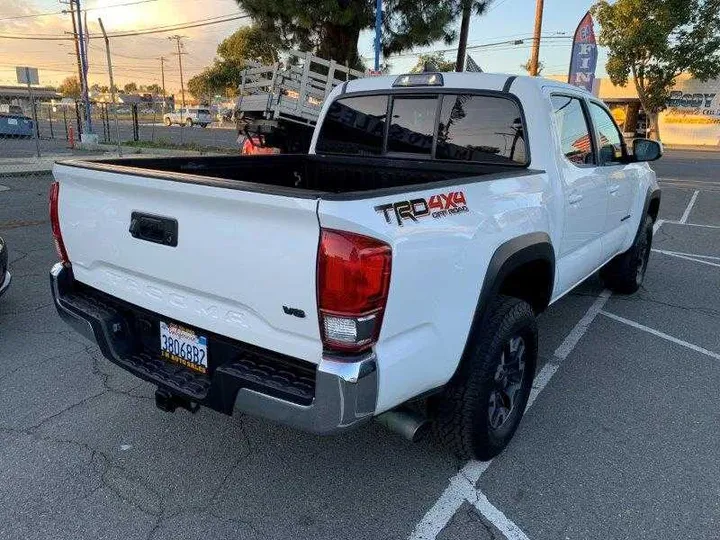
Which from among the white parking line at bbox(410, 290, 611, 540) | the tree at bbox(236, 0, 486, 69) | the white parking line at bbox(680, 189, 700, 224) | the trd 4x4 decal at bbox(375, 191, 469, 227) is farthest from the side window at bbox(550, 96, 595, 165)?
the tree at bbox(236, 0, 486, 69)

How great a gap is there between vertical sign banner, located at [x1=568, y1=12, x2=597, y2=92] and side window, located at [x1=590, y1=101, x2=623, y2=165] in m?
12.4

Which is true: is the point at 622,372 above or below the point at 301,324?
below

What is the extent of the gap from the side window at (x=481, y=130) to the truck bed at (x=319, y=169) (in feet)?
0.24

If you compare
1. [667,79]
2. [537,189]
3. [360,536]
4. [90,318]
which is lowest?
[360,536]

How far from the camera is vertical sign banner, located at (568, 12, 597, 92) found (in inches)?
616

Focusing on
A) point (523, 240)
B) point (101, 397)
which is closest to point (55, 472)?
point (101, 397)

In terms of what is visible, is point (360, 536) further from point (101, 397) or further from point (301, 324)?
point (101, 397)

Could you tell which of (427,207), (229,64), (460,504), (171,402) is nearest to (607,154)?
(427,207)

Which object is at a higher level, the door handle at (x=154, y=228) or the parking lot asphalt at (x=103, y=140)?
the door handle at (x=154, y=228)

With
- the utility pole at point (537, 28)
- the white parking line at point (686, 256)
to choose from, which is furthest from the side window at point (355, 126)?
the utility pole at point (537, 28)

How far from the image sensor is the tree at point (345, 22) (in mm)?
14047

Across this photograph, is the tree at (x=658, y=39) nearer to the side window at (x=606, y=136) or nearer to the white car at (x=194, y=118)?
the side window at (x=606, y=136)

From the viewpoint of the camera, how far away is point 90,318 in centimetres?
269

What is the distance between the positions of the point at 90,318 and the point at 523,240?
2199 mm
